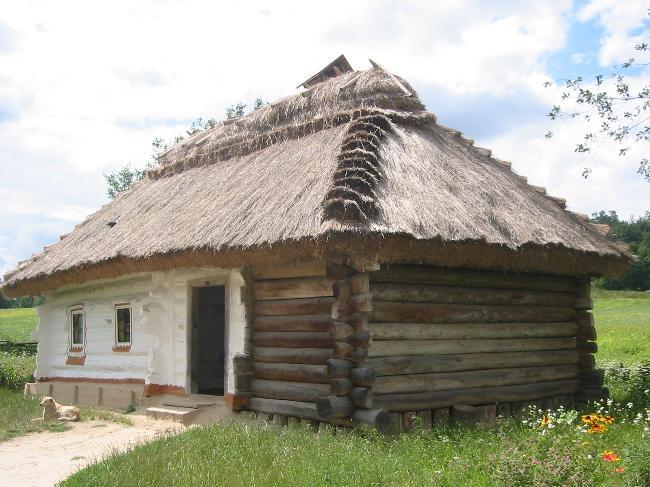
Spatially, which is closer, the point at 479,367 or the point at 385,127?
the point at 479,367

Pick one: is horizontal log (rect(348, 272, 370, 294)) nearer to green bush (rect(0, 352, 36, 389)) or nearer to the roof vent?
the roof vent

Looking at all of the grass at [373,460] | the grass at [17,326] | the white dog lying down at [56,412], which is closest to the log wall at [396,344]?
the grass at [373,460]

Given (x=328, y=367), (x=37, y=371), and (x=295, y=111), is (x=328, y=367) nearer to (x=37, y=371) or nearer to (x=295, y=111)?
(x=295, y=111)

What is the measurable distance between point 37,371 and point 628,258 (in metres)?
12.4

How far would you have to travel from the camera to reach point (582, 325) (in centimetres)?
1210

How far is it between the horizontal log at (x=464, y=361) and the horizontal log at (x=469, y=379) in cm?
7

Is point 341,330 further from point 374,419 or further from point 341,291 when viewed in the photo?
point 374,419

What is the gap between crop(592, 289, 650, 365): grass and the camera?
65.4 feet

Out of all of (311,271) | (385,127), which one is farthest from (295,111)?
(311,271)

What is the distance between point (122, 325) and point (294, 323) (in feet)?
17.3

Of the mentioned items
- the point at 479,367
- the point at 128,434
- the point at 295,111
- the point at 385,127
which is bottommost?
the point at 128,434

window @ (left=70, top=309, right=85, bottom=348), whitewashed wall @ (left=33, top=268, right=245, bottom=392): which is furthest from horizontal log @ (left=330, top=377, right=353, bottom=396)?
window @ (left=70, top=309, right=85, bottom=348)

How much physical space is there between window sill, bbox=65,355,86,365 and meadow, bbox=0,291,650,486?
679cm

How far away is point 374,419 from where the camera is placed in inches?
331
